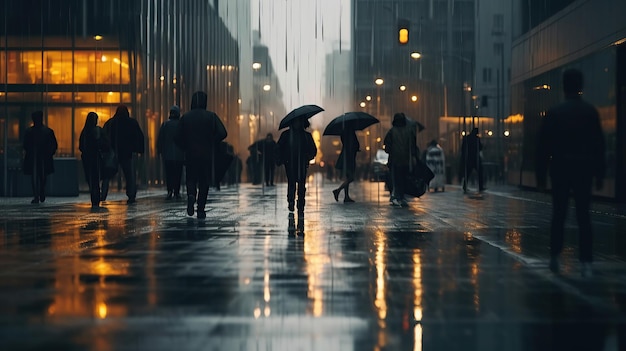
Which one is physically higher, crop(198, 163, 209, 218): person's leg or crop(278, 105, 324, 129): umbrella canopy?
crop(278, 105, 324, 129): umbrella canopy

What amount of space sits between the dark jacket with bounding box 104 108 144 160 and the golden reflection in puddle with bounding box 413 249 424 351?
35.5 feet

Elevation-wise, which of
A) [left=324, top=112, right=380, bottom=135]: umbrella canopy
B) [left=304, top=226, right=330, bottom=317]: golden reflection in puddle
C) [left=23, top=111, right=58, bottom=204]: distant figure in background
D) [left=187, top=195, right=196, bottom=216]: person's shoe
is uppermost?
[left=324, top=112, right=380, bottom=135]: umbrella canopy

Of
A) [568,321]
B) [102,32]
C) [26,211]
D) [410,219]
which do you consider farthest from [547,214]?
[102,32]

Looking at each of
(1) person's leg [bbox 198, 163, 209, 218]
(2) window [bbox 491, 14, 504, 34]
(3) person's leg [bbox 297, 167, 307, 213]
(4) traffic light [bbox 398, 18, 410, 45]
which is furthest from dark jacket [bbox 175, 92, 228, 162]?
(2) window [bbox 491, 14, 504, 34]

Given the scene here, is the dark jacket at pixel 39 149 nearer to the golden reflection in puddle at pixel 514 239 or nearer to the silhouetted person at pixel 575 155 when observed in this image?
the golden reflection in puddle at pixel 514 239

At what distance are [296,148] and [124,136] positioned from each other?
4.92 metres

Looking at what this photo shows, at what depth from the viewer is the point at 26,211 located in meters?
17.2

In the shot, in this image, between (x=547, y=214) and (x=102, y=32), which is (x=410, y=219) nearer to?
(x=547, y=214)

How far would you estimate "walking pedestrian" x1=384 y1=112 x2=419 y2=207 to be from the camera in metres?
19.7

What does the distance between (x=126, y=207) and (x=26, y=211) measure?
7.26 feet

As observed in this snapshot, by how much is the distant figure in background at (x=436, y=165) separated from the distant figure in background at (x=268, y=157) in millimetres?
5718

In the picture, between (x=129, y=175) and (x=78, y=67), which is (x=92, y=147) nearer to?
(x=129, y=175)

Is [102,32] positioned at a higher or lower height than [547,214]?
higher

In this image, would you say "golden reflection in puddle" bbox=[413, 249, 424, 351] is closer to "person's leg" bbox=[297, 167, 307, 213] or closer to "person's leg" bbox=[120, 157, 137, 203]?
"person's leg" bbox=[297, 167, 307, 213]
